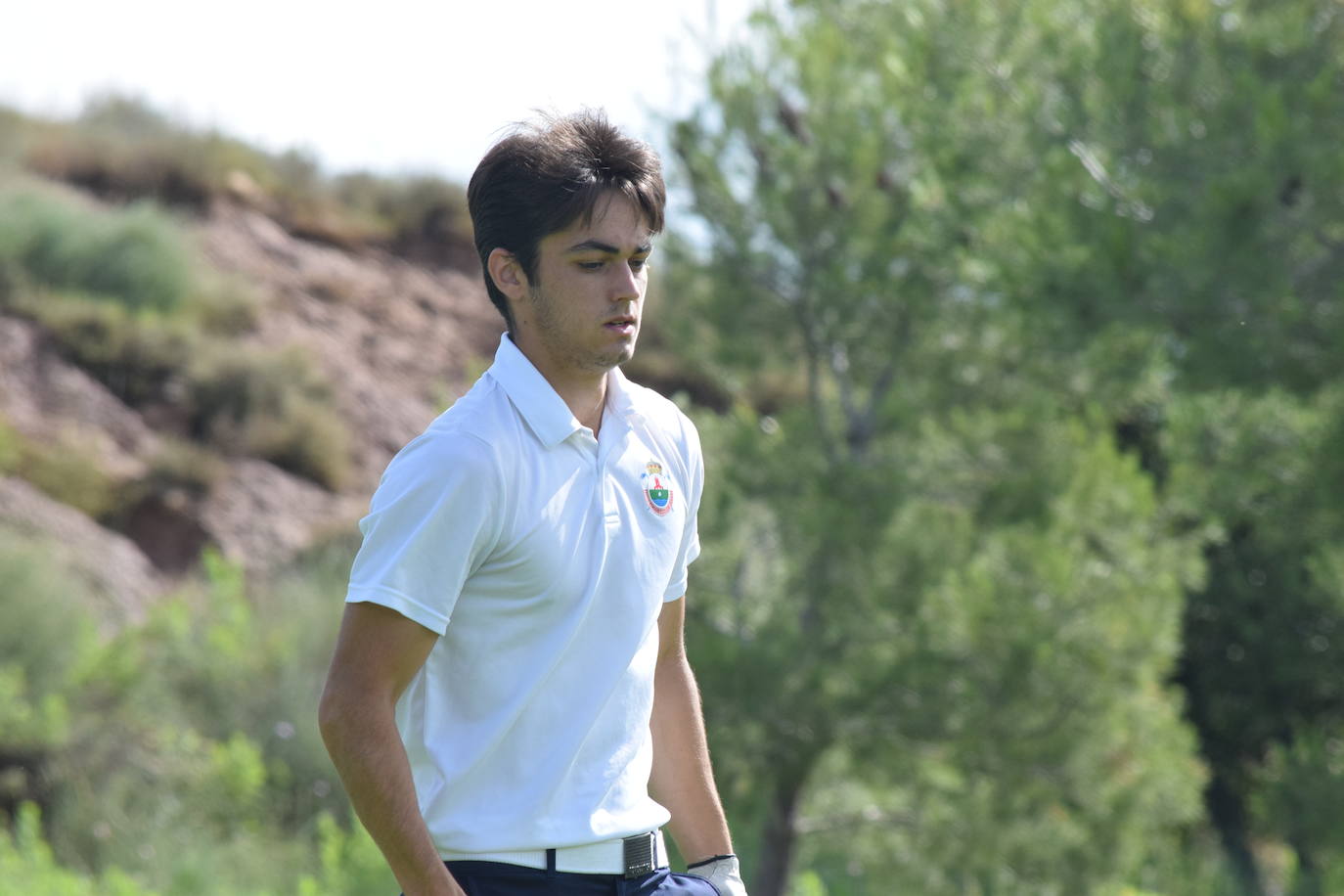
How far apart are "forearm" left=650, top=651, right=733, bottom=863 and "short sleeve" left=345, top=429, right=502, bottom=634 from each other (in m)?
0.56

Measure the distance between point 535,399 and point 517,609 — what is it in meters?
0.27

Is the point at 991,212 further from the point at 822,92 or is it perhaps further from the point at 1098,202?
the point at 822,92

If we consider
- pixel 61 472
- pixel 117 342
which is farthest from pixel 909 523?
pixel 117 342

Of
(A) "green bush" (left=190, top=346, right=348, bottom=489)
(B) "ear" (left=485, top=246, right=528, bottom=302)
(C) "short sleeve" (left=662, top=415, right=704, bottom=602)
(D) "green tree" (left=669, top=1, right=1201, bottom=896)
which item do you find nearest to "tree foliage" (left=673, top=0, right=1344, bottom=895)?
(D) "green tree" (left=669, top=1, right=1201, bottom=896)

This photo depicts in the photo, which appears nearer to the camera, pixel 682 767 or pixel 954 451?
pixel 682 767

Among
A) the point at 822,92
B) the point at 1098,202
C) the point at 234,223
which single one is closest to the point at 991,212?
the point at 1098,202

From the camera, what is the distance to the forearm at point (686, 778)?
2121 mm

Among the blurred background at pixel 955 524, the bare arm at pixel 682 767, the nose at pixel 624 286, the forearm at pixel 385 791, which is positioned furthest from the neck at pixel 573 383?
the blurred background at pixel 955 524

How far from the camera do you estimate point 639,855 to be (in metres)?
1.89

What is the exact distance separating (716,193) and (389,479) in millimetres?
6668

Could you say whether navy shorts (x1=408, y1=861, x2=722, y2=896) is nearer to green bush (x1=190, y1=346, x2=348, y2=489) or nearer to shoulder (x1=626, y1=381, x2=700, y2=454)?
shoulder (x1=626, y1=381, x2=700, y2=454)

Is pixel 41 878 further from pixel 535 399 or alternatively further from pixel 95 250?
pixel 95 250

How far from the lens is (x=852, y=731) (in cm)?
766

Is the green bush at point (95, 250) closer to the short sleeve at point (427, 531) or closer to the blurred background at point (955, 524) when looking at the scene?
the blurred background at point (955, 524)
